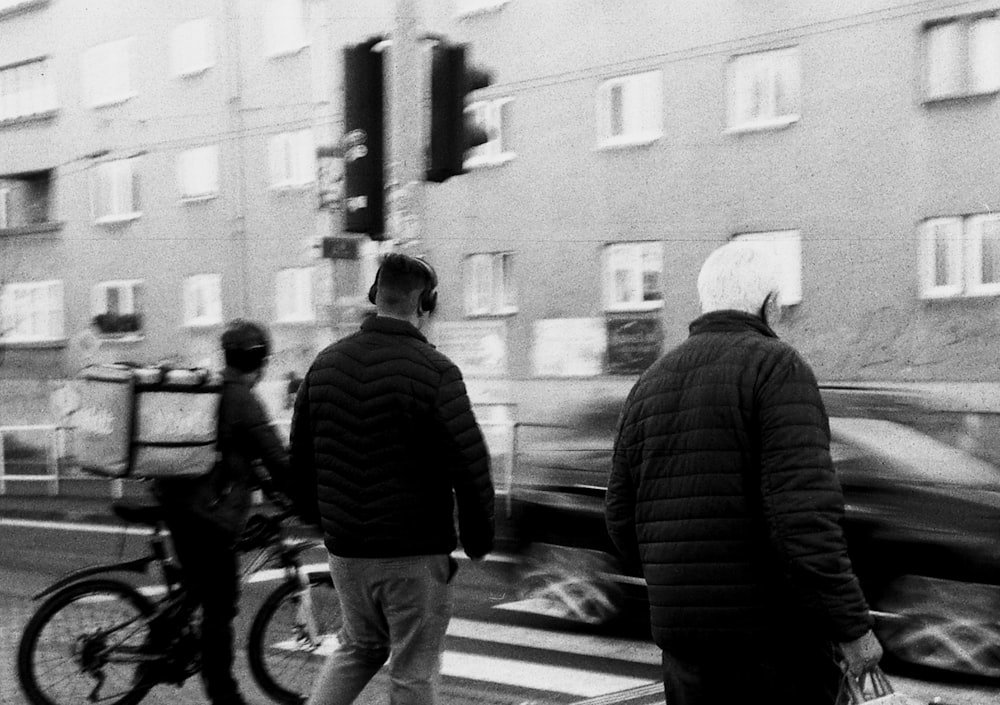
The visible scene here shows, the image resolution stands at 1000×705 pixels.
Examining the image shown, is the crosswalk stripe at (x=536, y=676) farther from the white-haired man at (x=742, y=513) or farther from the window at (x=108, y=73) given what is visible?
the window at (x=108, y=73)

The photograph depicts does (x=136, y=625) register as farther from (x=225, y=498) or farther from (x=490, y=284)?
(x=490, y=284)

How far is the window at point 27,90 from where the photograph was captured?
103 ft

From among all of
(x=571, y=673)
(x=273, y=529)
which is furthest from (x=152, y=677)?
(x=571, y=673)

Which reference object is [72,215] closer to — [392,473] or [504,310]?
[504,310]

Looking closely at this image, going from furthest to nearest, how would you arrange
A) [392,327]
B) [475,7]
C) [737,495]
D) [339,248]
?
1. [475,7]
2. [339,248]
3. [392,327]
4. [737,495]

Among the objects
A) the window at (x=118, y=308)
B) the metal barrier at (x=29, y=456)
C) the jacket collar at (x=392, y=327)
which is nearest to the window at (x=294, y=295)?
the window at (x=118, y=308)

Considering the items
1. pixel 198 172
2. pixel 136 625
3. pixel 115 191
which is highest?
pixel 198 172

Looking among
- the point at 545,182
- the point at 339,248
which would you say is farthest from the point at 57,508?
the point at 339,248

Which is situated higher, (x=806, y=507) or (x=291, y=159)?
(x=291, y=159)

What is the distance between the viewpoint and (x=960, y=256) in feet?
63.4

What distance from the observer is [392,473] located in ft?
13.9

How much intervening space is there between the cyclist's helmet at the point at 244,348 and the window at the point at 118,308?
25630mm

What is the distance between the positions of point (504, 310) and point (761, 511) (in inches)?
857

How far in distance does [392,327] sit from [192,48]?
87.3 feet
